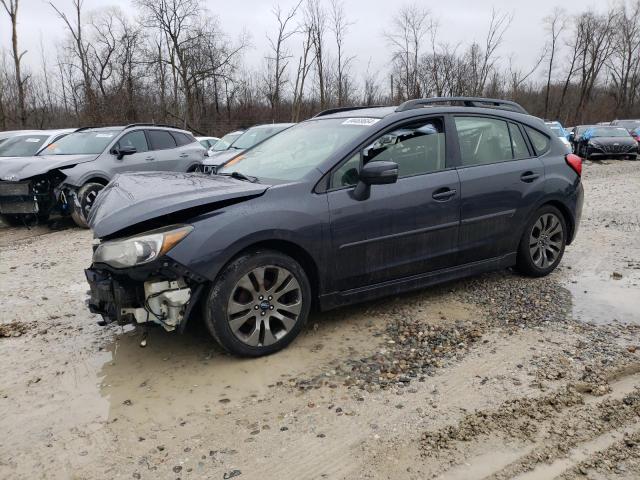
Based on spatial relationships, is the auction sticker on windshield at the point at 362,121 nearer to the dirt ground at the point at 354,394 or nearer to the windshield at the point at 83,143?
the dirt ground at the point at 354,394

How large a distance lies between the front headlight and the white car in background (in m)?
8.96

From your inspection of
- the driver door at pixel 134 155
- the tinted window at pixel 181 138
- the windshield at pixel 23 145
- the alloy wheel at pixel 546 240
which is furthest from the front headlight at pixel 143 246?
the windshield at pixel 23 145

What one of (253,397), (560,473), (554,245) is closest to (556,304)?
(554,245)

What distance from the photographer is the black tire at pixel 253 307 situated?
11.3 ft

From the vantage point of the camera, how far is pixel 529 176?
4.97m

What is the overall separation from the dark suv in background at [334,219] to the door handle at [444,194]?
2 centimetres

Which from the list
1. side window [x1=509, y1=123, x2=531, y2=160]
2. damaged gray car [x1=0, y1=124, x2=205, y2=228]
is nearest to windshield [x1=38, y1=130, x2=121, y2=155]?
damaged gray car [x1=0, y1=124, x2=205, y2=228]

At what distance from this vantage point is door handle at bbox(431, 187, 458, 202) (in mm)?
4324

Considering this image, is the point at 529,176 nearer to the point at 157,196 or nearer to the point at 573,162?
the point at 573,162

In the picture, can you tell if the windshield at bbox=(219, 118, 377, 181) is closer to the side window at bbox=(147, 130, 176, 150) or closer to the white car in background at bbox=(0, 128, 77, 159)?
the side window at bbox=(147, 130, 176, 150)

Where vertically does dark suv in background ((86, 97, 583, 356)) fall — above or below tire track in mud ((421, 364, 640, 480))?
above

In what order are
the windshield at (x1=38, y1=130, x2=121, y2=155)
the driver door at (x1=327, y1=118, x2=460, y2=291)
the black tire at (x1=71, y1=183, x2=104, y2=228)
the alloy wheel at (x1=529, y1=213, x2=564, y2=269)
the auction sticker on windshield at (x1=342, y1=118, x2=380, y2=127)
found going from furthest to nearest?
the windshield at (x1=38, y1=130, x2=121, y2=155), the black tire at (x1=71, y1=183, x2=104, y2=228), the alloy wheel at (x1=529, y1=213, x2=564, y2=269), the auction sticker on windshield at (x1=342, y1=118, x2=380, y2=127), the driver door at (x1=327, y1=118, x2=460, y2=291)

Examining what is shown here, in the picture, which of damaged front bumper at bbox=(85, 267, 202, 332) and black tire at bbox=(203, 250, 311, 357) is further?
black tire at bbox=(203, 250, 311, 357)

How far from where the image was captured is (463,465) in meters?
2.55
